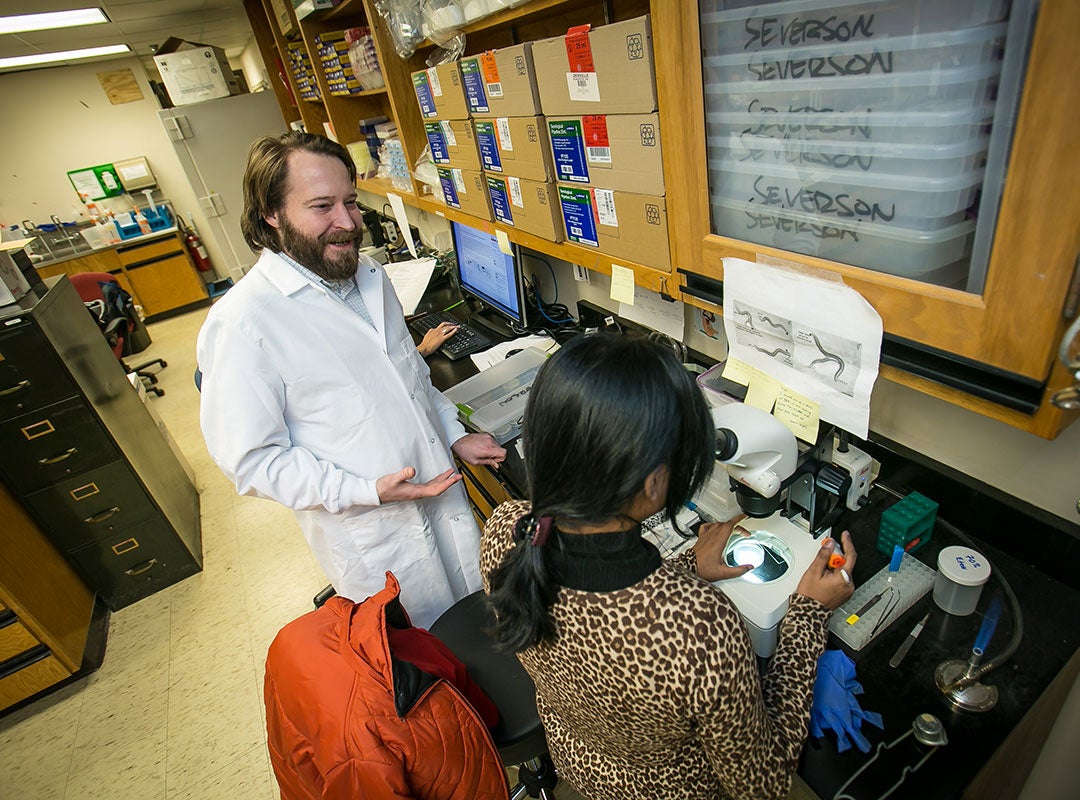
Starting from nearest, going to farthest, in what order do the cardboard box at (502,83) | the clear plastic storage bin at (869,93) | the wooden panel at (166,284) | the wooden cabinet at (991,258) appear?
1. the wooden cabinet at (991,258)
2. the clear plastic storage bin at (869,93)
3. the cardboard box at (502,83)
4. the wooden panel at (166,284)

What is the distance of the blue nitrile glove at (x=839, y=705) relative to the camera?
802mm

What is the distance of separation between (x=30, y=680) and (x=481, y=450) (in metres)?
2.11

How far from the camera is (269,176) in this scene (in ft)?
4.11

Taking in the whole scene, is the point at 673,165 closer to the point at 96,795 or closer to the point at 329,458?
the point at 329,458

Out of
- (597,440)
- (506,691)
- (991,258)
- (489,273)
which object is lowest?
(506,691)

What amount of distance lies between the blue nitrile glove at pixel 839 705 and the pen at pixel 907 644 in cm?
8

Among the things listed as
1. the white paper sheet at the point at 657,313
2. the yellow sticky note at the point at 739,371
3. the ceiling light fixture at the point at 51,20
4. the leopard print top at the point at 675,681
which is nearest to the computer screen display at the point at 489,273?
the white paper sheet at the point at 657,313

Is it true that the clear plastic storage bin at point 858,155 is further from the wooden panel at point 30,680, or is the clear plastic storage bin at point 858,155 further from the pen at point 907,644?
the wooden panel at point 30,680

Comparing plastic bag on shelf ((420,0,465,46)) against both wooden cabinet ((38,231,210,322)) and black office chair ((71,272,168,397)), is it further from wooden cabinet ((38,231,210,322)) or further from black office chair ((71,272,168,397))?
wooden cabinet ((38,231,210,322))

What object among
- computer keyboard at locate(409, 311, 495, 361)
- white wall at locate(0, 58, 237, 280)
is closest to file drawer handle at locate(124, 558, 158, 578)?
computer keyboard at locate(409, 311, 495, 361)

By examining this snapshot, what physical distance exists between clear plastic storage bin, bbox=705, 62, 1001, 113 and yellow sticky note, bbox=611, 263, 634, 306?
374 millimetres

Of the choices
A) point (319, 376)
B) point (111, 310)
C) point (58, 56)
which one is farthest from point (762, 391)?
point (58, 56)

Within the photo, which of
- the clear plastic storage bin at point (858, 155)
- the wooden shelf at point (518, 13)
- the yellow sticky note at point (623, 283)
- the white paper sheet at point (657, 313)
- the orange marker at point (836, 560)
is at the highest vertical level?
the wooden shelf at point (518, 13)

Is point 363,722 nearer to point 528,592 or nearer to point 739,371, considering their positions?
point 528,592
